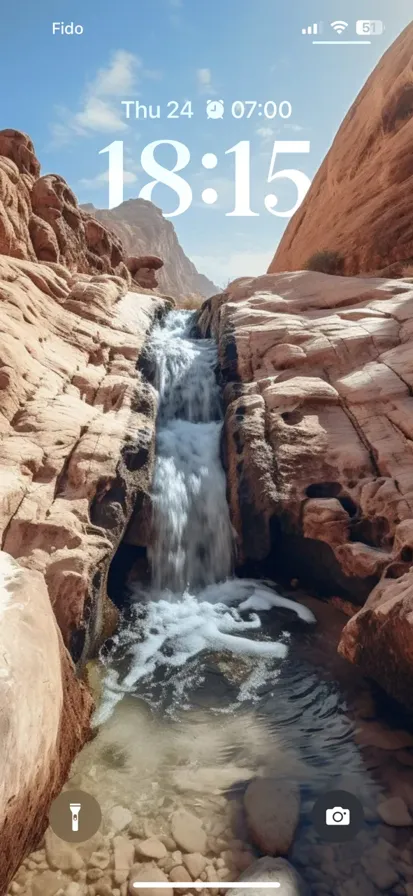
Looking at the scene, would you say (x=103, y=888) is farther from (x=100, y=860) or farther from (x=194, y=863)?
(x=194, y=863)

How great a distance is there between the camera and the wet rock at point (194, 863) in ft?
11.2

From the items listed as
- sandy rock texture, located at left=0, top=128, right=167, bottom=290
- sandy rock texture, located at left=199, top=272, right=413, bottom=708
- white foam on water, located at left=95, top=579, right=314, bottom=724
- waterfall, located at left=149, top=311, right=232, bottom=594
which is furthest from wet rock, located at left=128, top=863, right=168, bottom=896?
sandy rock texture, located at left=0, top=128, right=167, bottom=290

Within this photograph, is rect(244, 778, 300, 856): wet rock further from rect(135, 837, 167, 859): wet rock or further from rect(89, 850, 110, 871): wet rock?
rect(89, 850, 110, 871): wet rock

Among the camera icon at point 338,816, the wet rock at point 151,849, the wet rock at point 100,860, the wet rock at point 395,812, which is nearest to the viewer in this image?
the wet rock at point 100,860

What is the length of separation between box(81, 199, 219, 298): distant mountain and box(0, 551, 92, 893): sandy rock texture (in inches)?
2432

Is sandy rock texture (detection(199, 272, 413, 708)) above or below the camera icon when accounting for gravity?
above

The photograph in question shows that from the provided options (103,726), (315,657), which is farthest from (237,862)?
(315,657)

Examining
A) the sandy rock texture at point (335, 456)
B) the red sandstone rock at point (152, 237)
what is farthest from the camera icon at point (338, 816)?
the red sandstone rock at point (152, 237)

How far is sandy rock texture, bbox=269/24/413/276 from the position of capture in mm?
17344

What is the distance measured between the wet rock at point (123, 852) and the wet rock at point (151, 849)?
5 centimetres

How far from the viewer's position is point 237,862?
3.52 m

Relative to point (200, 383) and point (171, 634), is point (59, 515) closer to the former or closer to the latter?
point (171, 634)

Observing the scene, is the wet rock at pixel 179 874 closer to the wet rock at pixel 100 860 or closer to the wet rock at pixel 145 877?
the wet rock at pixel 145 877

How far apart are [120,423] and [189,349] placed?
578 cm
